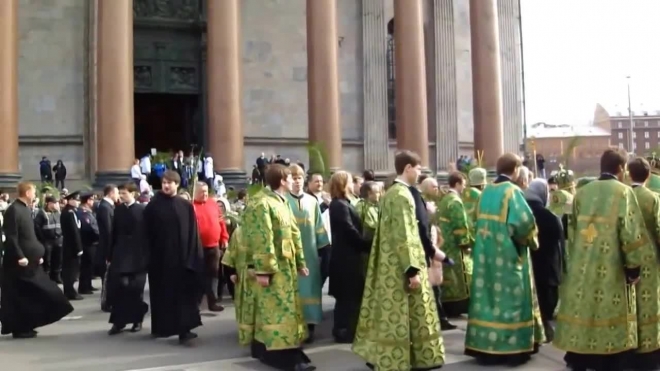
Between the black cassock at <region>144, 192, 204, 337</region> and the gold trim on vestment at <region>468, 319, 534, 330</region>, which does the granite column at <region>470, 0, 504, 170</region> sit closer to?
the black cassock at <region>144, 192, 204, 337</region>

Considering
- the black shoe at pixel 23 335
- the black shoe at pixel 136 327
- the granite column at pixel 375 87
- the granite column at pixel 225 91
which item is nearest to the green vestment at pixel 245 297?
the black shoe at pixel 136 327

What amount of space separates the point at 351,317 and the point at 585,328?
318 cm

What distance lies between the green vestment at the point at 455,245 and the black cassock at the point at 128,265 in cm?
410

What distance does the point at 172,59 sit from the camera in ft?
90.5

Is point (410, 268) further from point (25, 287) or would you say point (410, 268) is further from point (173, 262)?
point (25, 287)

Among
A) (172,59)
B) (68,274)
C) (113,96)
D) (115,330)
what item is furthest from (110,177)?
(115,330)

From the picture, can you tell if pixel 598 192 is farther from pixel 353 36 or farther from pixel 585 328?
pixel 353 36

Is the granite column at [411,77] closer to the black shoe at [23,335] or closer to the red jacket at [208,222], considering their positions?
the red jacket at [208,222]

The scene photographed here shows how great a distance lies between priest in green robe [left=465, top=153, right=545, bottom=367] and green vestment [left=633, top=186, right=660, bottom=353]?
1.02 m

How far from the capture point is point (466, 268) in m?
10.1

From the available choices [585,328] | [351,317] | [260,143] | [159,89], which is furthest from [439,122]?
[585,328]

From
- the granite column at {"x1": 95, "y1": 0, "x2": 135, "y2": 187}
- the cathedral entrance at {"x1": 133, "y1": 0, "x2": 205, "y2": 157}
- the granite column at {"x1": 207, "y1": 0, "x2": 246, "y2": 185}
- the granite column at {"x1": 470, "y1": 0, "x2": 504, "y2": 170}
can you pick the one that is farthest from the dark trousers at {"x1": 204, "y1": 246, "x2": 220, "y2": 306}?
the granite column at {"x1": 470, "y1": 0, "x2": 504, "y2": 170}

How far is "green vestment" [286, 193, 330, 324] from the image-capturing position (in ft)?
29.9

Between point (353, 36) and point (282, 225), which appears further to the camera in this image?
point (353, 36)
